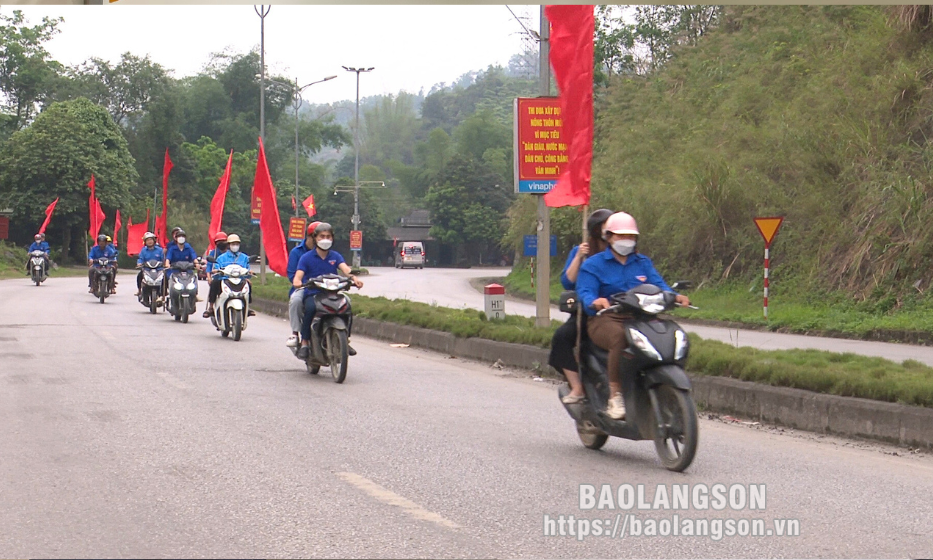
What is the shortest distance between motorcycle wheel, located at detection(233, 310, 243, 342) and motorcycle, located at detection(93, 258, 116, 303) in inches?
481

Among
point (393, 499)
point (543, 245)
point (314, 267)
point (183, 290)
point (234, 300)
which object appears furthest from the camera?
point (183, 290)

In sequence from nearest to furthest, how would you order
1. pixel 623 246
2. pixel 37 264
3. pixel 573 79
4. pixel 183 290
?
1. pixel 623 246
2. pixel 573 79
3. pixel 183 290
4. pixel 37 264

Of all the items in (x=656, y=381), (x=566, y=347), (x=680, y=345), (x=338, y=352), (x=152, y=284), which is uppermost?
(x=680, y=345)

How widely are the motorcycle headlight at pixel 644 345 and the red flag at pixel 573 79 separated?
5.77m

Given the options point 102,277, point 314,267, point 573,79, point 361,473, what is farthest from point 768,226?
point 361,473

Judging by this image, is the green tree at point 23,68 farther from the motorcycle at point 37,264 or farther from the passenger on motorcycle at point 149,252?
the passenger on motorcycle at point 149,252

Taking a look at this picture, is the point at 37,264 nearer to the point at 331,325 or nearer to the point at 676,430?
the point at 331,325

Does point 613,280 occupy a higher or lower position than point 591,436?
higher

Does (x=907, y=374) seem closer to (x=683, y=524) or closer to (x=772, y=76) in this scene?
(x=683, y=524)

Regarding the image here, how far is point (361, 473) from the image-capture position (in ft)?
23.7

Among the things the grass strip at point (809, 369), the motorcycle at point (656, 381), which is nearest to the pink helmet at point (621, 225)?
the motorcycle at point (656, 381)

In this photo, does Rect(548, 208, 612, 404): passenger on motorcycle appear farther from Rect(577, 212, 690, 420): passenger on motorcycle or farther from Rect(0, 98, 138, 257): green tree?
Rect(0, 98, 138, 257): green tree

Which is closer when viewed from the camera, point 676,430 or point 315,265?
point 676,430

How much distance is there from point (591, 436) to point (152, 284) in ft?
58.6
